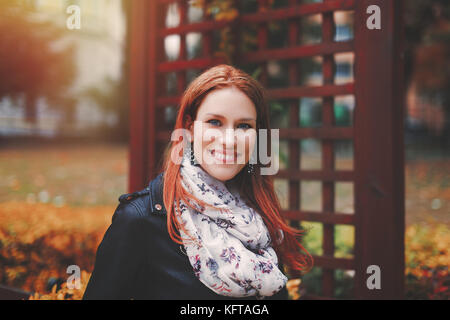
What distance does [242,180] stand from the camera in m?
1.39

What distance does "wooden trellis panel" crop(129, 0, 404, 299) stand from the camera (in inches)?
81.0

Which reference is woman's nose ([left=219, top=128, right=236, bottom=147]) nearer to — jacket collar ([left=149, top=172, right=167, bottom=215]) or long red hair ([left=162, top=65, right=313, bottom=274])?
long red hair ([left=162, top=65, right=313, bottom=274])

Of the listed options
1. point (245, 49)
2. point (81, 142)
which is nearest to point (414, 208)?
Result: point (245, 49)

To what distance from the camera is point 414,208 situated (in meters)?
5.35

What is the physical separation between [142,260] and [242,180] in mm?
476

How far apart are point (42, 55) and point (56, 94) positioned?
2264 mm

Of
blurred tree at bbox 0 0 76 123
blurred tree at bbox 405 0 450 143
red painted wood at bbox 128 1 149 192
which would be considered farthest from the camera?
blurred tree at bbox 405 0 450 143

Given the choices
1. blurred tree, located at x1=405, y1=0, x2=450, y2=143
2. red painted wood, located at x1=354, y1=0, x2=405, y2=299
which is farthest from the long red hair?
blurred tree, located at x1=405, y1=0, x2=450, y2=143

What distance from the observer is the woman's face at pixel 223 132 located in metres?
1.17

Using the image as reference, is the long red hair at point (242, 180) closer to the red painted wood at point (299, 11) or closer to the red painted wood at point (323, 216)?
the red painted wood at point (323, 216)

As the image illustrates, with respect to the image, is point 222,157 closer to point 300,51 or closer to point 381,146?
point 381,146

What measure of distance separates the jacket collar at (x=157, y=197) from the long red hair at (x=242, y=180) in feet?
0.07

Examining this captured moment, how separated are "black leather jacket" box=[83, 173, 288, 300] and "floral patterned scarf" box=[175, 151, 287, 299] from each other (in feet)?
0.21

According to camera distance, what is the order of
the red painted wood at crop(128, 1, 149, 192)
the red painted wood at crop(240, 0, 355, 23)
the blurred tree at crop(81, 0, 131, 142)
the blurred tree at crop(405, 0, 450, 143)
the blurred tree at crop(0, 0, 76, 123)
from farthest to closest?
1. the blurred tree at crop(81, 0, 131, 142)
2. the blurred tree at crop(405, 0, 450, 143)
3. the blurred tree at crop(0, 0, 76, 123)
4. the red painted wood at crop(128, 1, 149, 192)
5. the red painted wood at crop(240, 0, 355, 23)
